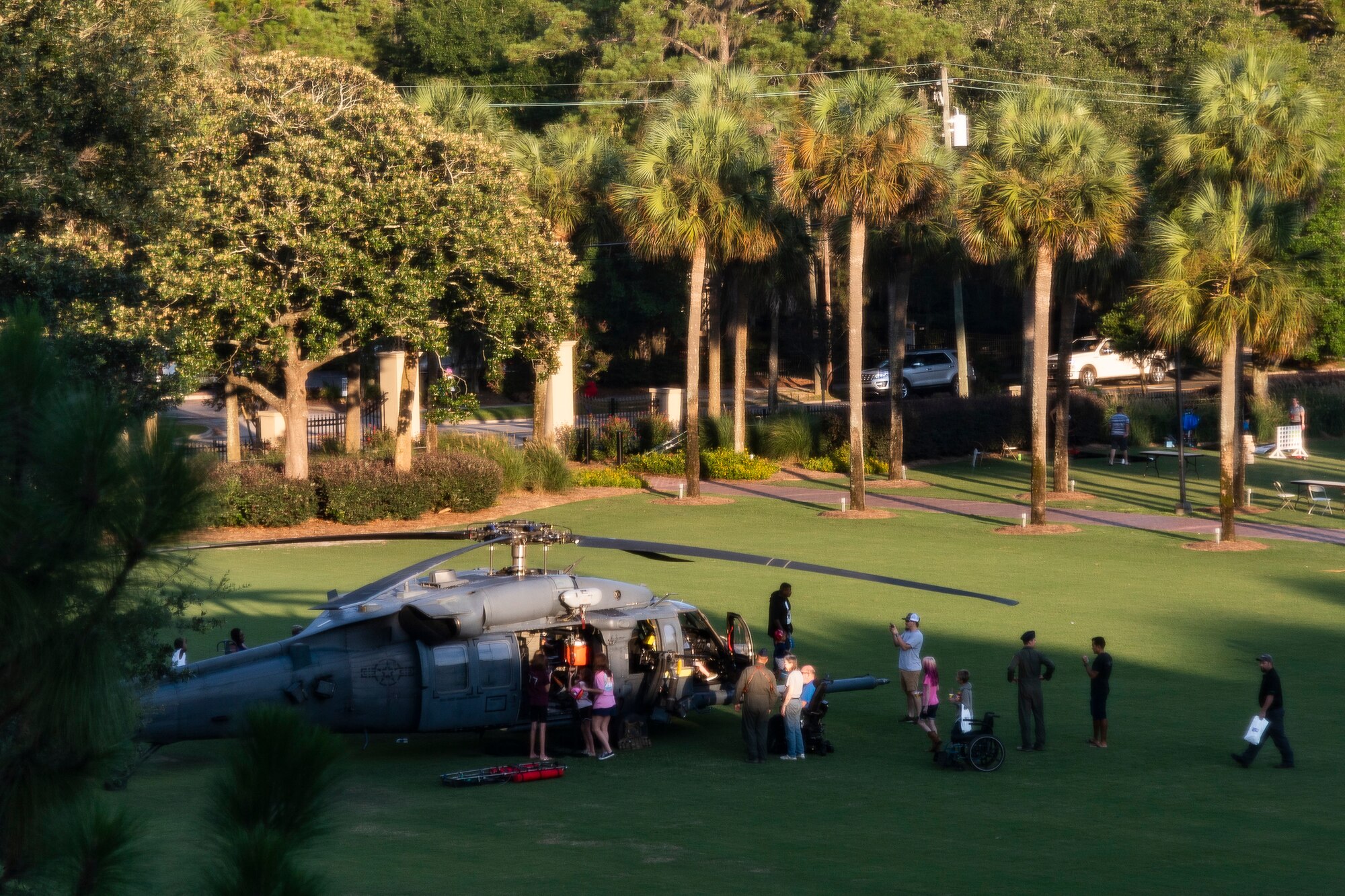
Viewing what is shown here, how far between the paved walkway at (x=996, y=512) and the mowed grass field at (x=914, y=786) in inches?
243

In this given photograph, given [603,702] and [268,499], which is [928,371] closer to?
[268,499]

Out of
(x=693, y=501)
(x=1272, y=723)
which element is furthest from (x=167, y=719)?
(x=693, y=501)

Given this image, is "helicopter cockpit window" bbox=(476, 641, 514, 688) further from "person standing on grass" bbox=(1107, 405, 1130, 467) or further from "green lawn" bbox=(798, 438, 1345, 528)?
"person standing on grass" bbox=(1107, 405, 1130, 467)

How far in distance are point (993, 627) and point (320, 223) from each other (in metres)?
16.8

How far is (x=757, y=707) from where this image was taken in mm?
14570

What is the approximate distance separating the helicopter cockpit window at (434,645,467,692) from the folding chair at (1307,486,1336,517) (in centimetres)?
2592

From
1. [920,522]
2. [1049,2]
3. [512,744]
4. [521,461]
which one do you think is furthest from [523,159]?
[1049,2]

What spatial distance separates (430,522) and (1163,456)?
25.8 m

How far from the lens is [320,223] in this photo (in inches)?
1154

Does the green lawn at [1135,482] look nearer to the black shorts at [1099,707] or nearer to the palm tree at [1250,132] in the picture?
the palm tree at [1250,132]

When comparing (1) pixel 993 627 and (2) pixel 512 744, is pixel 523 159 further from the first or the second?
(2) pixel 512 744

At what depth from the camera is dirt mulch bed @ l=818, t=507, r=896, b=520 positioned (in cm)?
3331

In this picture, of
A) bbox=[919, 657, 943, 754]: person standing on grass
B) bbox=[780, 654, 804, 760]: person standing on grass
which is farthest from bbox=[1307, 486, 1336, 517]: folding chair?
bbox=[780, 654, 804, 760]: person standing on grass

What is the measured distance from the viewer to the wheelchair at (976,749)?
1412 centimetres
